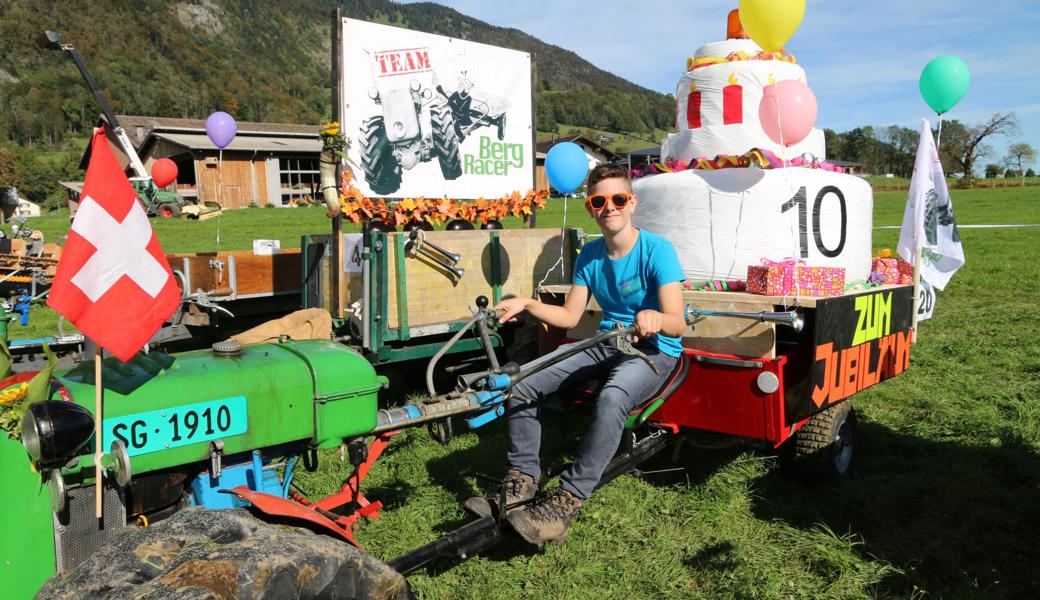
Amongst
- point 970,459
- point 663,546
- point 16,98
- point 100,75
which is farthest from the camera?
point 100,75

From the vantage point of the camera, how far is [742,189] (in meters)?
4.59

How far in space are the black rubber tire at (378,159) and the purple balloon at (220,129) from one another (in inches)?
239

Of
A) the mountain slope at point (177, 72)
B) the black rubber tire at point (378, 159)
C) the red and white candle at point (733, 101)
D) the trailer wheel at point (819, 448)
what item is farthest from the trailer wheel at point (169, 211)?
the mountain slope at point (177, 72)

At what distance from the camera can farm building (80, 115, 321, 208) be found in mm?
36594

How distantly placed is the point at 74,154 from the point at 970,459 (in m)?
70.1

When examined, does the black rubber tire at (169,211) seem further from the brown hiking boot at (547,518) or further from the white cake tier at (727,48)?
the brown hiking boot at (547,518)

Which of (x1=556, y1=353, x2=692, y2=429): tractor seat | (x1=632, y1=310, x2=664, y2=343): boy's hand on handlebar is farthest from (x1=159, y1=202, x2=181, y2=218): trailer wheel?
(x1=632, y1=310, x2=664, y2=343): boy's hand on handlebar

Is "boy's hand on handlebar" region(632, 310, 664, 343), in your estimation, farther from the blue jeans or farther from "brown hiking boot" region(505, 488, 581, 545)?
"brown hiking boot" region(505, 488, 581, 545)

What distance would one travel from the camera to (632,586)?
328 cm

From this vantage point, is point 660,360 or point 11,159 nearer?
point 660,360

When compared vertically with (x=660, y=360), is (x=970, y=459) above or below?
below

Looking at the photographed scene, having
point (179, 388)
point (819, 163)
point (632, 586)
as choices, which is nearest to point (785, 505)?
point (632, 586)

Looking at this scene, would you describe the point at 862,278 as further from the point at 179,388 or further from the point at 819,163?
the point at 179,388

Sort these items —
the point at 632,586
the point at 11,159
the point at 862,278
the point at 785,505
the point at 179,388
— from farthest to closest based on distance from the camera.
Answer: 1. the point at 11,159
2. the point at 862,278
3. the point at 785,505
4. the point at 632,586
5. the point at 179,388
